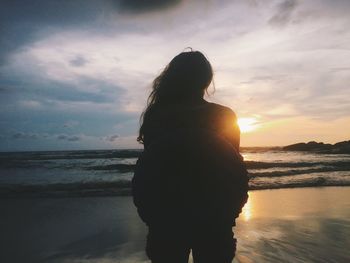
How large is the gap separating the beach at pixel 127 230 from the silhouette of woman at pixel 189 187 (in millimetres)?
2742

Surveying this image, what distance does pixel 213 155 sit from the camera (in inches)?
72.9

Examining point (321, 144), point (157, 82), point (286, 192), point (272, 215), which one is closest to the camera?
point (157, 82)

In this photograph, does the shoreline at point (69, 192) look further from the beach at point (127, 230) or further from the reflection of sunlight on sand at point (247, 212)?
the reflection of sunlight on sand at point (247, 212)

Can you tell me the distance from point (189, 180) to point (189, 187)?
0.12 feet

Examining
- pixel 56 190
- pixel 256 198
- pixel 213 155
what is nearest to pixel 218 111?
pixel 213 155

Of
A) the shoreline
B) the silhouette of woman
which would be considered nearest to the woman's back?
the silhouette of woman

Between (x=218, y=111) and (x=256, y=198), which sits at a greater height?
(x=218, y=111)

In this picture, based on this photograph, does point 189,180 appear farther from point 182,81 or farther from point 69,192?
point 69,192

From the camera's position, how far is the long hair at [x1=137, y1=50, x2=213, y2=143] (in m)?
2.24

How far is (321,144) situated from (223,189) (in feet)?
202

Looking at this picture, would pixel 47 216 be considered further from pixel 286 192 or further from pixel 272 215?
pixel 286 192

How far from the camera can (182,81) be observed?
225cm

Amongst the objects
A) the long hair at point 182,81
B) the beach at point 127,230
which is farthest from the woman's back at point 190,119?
the beach at point 127,230

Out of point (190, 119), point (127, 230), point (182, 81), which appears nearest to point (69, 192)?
point (127, 230)
